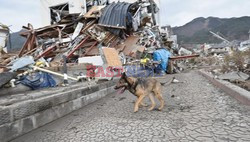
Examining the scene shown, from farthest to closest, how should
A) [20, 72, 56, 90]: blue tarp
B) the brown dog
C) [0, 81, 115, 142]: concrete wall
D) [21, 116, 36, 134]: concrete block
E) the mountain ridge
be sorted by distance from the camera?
the mountain ridge → [20, 72, 56, 90]: blue tarp → the brown dog → [21, 116, 36, 134]: concrete block → [0, 81, 115, 142]: concrete wall

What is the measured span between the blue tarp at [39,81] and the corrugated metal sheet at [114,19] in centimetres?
606

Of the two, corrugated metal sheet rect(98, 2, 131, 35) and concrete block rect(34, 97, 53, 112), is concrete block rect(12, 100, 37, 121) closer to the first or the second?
concrete block rect(34, 97, 53, 112)

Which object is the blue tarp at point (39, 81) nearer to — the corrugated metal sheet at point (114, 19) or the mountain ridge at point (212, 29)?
the corrugated metal sheet at point (114, 19)

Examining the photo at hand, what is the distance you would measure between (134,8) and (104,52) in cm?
693

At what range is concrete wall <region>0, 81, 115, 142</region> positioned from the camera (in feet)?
8.66

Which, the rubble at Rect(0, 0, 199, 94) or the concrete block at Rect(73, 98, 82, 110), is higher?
the rubble at Rect(0, 0, 199, 94)

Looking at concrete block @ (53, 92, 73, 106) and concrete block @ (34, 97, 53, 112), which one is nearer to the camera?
concrete block @ (34, 97, 53, 112)

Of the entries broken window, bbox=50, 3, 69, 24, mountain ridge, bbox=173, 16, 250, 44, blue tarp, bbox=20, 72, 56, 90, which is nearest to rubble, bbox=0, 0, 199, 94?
blue tarp, bbox=20, 72, 56, 90

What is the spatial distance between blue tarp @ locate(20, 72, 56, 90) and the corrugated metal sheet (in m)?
6.06

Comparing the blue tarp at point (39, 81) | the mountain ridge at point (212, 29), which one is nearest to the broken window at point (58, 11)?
the blue tarp at point (39, 81)

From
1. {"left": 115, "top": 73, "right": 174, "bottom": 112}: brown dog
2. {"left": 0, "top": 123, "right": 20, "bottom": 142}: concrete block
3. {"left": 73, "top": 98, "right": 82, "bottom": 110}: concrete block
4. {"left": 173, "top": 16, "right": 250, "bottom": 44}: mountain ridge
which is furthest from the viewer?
{"left": 173, "top": 16, "right": 250, "bottom": 44}: mountain ridge

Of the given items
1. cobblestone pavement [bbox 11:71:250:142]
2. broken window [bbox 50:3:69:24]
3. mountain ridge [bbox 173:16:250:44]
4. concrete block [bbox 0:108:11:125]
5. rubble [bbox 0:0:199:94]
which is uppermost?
mountain ridge [bbox 173:16:250:44]

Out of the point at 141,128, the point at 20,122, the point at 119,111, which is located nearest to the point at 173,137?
the point at 141,128

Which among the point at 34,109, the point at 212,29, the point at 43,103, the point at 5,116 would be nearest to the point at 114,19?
the point at 43,103
